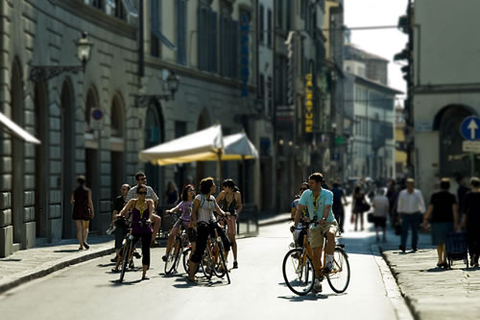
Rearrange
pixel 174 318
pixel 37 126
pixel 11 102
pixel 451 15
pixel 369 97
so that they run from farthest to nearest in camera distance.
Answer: pixel 369 97, pixel 451 15, pixel 37 126, pixel 11 102, pixel 174 318

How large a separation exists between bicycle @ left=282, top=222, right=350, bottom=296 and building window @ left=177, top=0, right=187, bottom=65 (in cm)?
2454

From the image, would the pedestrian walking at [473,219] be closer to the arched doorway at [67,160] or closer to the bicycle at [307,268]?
the bicycle at [307,268]

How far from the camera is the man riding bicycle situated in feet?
53.6

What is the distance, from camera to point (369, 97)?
5595 inches

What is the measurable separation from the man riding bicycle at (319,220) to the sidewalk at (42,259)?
421cm

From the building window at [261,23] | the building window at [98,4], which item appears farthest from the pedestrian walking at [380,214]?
the building window at [261,23]

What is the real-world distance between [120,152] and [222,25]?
1497 cm

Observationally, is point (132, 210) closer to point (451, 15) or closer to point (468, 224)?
point (468, 224)

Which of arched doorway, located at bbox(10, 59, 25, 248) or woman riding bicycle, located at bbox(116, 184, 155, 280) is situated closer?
woman riding bicycle, located at bbox(116, 184, 155, 280)

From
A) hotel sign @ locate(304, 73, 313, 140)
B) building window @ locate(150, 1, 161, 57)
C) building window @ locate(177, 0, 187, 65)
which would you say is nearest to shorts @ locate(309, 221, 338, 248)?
building window @ locate(150, 1, 161, 57)

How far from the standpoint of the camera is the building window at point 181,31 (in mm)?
40844

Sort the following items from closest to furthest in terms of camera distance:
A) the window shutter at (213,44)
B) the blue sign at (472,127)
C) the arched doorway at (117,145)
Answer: the blue sign at (472,127)
the arched doorway at (117,145)
the window shutter at (213,44)

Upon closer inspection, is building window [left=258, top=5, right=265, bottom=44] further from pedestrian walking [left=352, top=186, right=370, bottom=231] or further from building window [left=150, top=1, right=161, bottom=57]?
building window [left=150, top=1, right=161, bottom=57]

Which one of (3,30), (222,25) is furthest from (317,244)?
(222,25)
